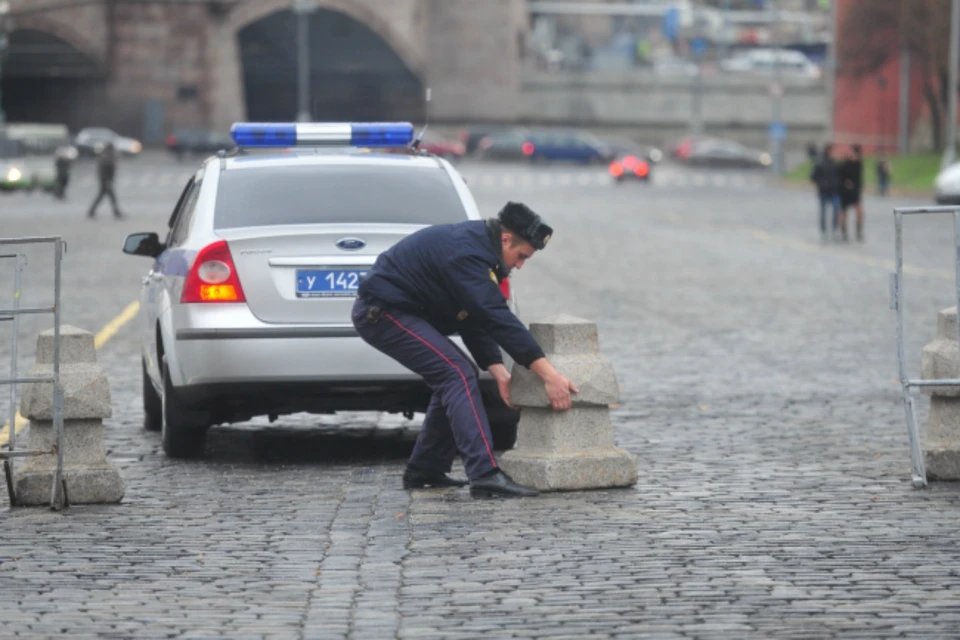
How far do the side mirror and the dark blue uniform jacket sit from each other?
2520 mm

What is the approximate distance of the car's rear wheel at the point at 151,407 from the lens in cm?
1105

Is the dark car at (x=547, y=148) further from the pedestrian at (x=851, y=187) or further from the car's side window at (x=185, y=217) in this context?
the car's side window at (x=185, y=217)

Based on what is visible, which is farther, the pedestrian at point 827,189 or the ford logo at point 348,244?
the pedestrian at point 827,189

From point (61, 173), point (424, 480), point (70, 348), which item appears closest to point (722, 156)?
point (61, 173)

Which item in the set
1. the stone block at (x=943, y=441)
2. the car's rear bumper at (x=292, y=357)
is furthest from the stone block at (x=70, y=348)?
the stone block at (x=943, y=441)

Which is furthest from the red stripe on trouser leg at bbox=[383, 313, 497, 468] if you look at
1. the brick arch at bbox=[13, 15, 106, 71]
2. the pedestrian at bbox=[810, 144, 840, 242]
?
the brick arch at bbox=[13, 15, 106, 71]

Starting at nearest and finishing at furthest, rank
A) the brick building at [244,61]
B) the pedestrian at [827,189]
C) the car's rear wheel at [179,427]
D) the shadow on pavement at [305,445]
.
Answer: the car's rear wheel at [179,427] → the shadow on pavement at [305,445] → the pedestrian at [827,189] → the brick building at [244,61]

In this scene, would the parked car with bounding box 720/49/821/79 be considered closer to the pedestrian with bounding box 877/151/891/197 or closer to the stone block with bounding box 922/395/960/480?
the pedestrian with bounding box 877/151/891/197

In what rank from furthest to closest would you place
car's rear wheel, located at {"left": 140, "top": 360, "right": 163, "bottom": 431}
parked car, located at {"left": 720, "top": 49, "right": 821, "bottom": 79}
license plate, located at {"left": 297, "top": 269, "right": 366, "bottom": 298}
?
parked car, located at {"left": 720, "top": 49, "right": 821, "bottom": 79} → car's rear wheel, located at {"left": 140, "top": 360, "right": 163, "bottom": 431} → license plate, located at {"left": 297, "top": 269, "right": 366, "bottom": 298}

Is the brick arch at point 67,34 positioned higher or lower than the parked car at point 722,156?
higher

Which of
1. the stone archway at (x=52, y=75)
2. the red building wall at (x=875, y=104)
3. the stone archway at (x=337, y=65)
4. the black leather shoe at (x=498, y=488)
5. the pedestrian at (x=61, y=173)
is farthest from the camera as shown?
the stone archway at (x=337, y=65)

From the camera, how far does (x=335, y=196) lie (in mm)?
10016

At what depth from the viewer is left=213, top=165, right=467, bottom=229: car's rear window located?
32.3 feet

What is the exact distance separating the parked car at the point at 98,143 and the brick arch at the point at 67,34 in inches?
185
